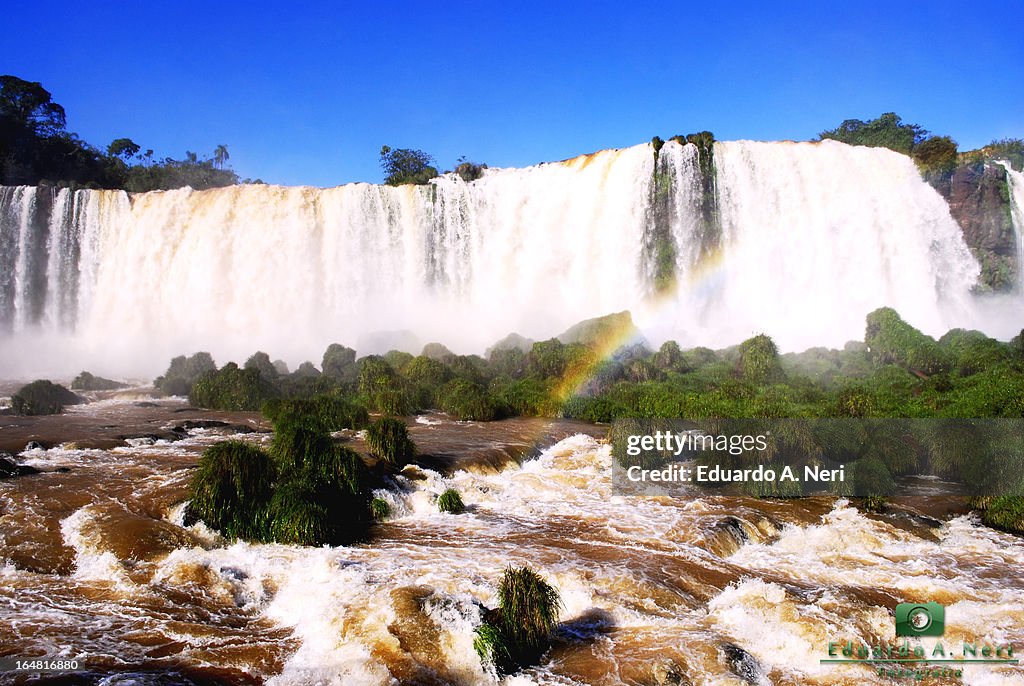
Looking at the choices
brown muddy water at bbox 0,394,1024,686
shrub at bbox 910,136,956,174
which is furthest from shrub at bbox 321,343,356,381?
shrub at bbox 910,136,956,174

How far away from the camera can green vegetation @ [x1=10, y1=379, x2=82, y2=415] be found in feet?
64.3

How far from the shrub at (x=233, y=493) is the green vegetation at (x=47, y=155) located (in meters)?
42.3

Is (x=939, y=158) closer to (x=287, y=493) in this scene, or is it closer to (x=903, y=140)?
(x=903, y=140)

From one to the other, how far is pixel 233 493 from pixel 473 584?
13.9 feet

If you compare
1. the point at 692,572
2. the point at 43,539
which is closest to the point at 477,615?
the point at 692,572

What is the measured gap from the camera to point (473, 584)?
8.33m

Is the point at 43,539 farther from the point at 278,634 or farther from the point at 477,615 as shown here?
the point at 477,615

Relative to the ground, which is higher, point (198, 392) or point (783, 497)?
point (198, 392)

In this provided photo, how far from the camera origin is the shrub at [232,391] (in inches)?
846

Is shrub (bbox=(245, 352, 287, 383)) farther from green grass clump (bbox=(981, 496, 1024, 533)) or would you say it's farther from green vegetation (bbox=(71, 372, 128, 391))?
green grass clump (bbox=(981, 496, 1024, 533))

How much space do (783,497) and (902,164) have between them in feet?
84.4

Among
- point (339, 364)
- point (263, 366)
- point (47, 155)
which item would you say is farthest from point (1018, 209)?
point (47, 155)

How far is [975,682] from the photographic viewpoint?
6664mm

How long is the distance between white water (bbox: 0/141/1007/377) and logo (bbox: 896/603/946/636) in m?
22.9
